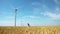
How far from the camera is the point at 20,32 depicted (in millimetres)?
13719

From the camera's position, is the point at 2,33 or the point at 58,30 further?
the point at 58,30

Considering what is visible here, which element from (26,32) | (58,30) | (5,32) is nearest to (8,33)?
(5,32)

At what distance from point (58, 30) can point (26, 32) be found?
2.87 meters

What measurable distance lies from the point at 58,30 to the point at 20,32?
132 inches

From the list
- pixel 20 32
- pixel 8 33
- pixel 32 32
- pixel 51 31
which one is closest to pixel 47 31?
pixel 51 31

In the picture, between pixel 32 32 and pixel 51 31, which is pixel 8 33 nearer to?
pixel 32 32

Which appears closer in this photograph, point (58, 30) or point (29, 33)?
point (29, 33)

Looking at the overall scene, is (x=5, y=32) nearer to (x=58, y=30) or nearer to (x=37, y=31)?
(x=37, y=31)

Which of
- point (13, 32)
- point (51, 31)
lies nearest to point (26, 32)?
point (13, 32)

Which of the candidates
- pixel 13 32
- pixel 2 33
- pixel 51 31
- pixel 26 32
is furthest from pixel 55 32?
pixel 2 33

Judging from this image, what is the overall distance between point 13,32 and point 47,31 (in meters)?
2.92

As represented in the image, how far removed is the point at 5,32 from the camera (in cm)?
1352

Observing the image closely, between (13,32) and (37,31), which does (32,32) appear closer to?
(37,31)

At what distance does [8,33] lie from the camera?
13.4 metres
